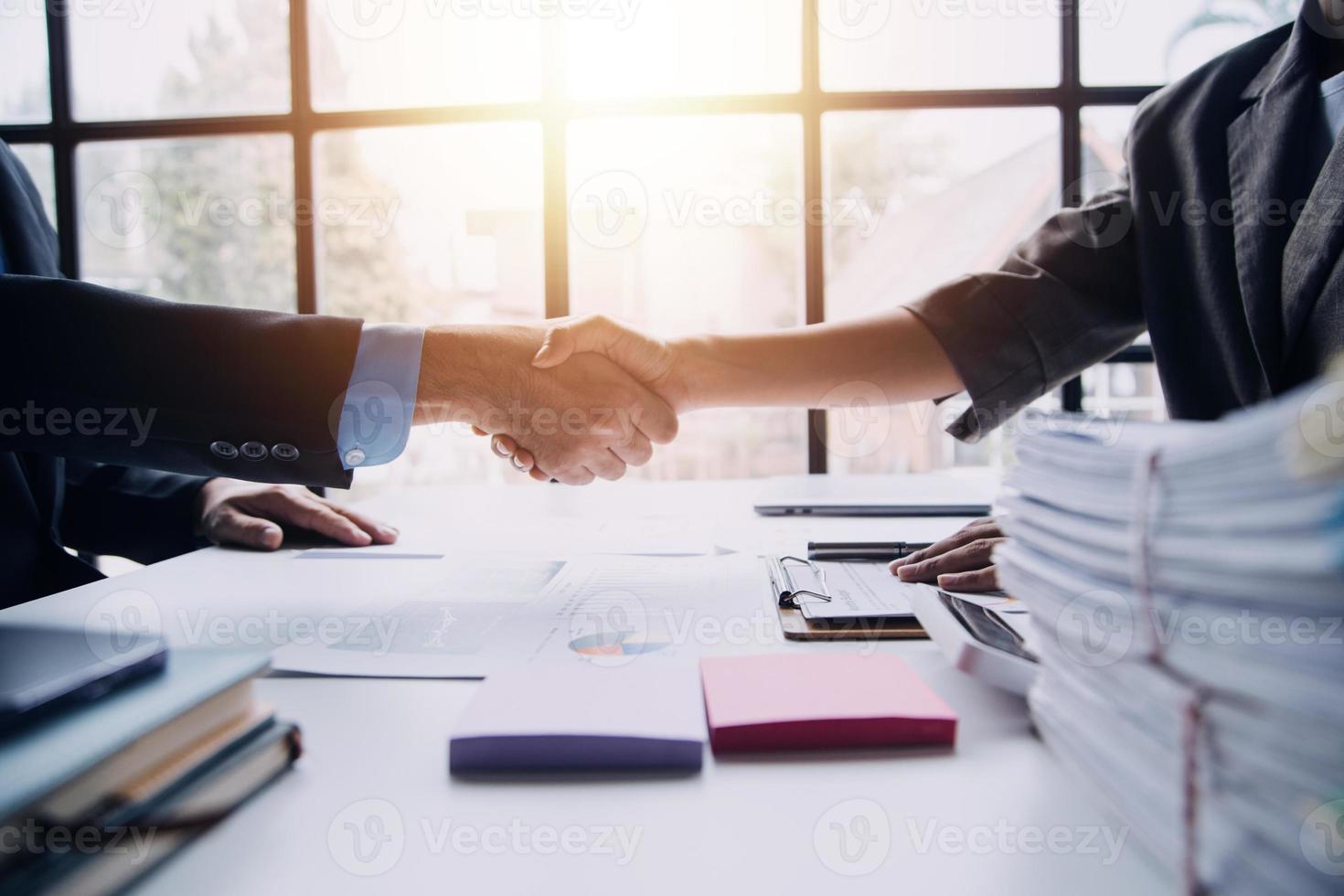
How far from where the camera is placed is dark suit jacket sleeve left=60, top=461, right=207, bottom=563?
98 cm

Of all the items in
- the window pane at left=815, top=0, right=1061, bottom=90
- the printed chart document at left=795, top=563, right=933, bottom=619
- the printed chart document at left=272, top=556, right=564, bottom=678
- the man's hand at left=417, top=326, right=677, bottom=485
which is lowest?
the printed chart document at left=272, top=556, right=564, bottom=678

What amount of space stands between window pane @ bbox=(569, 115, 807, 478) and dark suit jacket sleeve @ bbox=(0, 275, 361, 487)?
133 centimetres

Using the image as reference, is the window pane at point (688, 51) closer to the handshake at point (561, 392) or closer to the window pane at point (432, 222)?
the window pane at point (432, 222)

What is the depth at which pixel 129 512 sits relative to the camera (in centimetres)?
99

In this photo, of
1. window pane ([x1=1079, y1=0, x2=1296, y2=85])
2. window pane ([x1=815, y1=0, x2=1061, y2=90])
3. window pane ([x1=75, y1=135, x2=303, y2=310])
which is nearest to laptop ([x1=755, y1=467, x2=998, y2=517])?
window pane ([x1=815, y1=0, x2=1061, y2=90])

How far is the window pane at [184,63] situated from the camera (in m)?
2.19

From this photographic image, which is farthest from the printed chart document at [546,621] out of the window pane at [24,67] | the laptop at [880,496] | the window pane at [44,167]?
the window pane at [24,67]

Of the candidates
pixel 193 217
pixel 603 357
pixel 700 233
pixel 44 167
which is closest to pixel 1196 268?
pixel 603 357

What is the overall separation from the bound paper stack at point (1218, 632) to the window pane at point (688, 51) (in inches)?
82.0

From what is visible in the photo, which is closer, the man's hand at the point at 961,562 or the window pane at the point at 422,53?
the man's hand at the point at 961,562

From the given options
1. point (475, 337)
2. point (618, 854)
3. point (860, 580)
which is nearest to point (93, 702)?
point (618, 854)

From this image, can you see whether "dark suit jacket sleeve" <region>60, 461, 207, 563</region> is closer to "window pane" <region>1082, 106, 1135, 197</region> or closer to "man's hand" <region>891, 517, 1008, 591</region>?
"man's hand" <region>891, 517, 1008, 591</region>

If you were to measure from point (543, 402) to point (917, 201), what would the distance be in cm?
167

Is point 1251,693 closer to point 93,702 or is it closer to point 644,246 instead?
point 93,702
